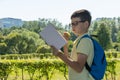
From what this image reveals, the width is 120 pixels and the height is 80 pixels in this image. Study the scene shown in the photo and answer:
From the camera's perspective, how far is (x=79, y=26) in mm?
3102

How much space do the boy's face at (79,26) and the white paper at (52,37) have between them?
0.16 meters

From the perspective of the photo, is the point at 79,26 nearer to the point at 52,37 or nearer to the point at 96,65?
the point at 52,37

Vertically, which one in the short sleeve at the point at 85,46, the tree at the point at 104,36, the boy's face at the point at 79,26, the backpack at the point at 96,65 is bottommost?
the tree at the point at 104,36

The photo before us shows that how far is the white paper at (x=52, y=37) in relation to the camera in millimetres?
3020

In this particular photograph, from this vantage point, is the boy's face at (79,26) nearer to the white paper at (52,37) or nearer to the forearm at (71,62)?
the white paper at (52,37)

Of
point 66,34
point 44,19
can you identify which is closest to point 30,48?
point 66,34

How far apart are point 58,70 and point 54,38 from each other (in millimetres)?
8116

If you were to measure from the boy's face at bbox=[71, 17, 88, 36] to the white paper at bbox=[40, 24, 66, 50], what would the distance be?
0.16m

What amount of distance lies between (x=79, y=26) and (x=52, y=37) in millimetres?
257

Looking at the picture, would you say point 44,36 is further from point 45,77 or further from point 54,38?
point 45,77

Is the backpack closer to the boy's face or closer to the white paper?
the boy's face

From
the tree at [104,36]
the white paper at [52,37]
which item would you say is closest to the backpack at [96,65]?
the white paper at [52,37]

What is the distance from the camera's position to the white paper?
3020 mm

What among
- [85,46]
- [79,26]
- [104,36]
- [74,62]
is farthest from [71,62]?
[104,36]
